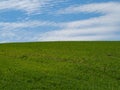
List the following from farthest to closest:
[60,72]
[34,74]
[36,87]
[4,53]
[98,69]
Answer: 1. [4,53]
2. [98,69]
3. [60,72]
4. [34,74]
5. [36,87]

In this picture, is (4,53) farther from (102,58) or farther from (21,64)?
(102,58)

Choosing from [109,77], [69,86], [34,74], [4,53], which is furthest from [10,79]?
[4,53]

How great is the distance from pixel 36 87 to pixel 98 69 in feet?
39.0

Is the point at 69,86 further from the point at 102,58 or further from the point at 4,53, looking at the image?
the point at 4,53

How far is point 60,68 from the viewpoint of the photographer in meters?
44.1

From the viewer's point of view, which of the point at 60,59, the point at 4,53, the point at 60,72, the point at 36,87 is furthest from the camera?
the point at 4,53

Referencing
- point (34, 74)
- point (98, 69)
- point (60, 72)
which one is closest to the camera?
point (34, 74)

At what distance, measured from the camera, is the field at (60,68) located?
36.3 m

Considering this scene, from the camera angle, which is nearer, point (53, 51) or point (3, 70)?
point (3, 70)

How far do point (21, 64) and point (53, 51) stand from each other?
13.2m

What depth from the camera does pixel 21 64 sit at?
44781 mm

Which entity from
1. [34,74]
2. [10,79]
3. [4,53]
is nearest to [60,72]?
[34,74]

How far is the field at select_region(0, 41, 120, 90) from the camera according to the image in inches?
1431

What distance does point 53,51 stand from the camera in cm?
5738
